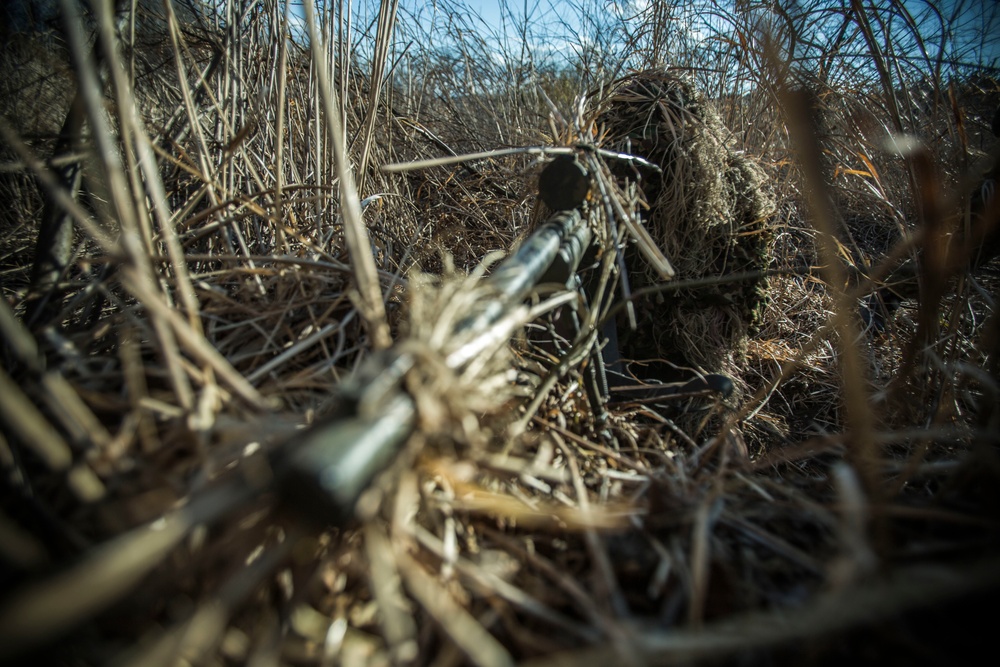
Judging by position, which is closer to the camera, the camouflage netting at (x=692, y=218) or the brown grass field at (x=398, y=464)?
the brown grass field at (x=398, y=464)

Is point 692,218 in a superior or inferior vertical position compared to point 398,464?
superior

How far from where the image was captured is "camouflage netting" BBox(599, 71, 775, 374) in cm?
125

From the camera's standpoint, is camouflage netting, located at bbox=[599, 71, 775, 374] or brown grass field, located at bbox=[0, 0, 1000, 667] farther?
camouflage netting, located at bbox=[599, 71, 775, 374]

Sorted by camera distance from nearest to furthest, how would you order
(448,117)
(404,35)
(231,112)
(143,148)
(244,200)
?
(143,148) < (244,200) < (231,112) < (404,35) < (448,117)

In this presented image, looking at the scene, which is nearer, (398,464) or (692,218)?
(398,464)

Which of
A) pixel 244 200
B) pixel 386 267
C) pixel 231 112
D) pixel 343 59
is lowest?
pixel 386 267

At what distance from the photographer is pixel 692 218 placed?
1289 millimetres

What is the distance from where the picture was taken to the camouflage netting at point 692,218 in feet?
4.09

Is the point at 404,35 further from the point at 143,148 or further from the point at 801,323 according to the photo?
the point at 801,323

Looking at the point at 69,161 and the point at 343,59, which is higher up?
the point at 343,59

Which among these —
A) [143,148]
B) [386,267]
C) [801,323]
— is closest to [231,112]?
[386,267]

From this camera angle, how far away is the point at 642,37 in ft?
6.36

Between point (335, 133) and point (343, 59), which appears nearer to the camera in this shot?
point (335, 133)

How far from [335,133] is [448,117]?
7.07 ft
